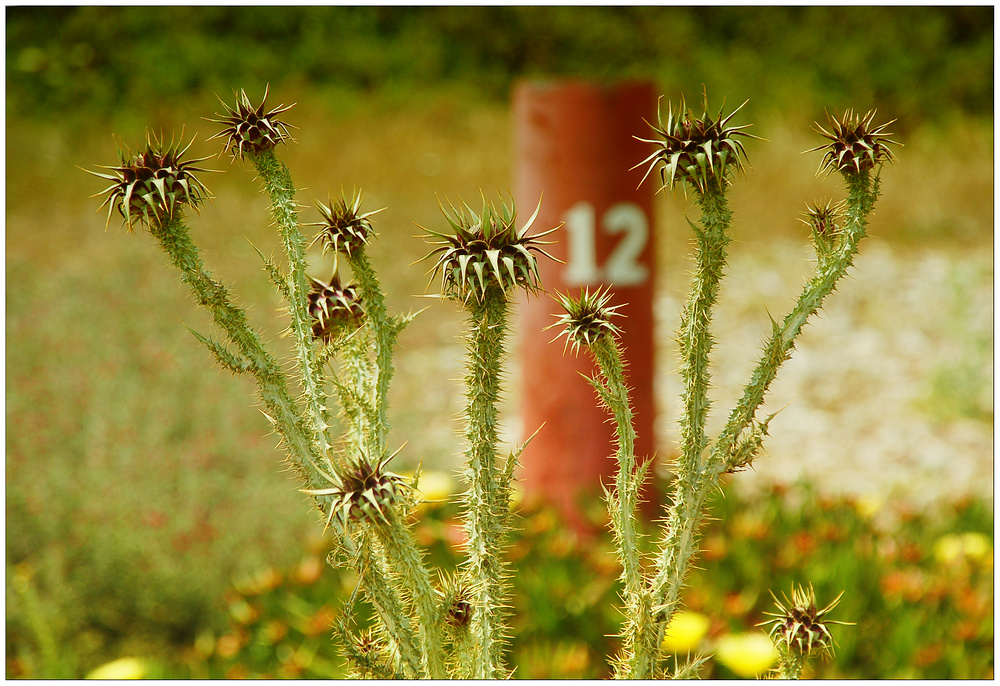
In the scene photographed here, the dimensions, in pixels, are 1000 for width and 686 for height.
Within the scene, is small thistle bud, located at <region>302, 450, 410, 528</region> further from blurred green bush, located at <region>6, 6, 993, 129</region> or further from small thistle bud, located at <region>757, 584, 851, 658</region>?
blurred green bush, located at <region>6, 6, 993, 129</region>

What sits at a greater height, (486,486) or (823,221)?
(823,221)

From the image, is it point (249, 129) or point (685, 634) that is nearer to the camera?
point (249, 129)

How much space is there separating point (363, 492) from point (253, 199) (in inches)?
260

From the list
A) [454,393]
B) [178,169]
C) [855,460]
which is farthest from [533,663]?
[454,393]

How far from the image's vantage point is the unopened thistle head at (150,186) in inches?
21.5

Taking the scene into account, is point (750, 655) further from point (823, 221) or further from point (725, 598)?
point (823, 221)

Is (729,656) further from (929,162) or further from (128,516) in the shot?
(929,162)

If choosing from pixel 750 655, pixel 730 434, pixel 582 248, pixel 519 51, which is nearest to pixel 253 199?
pixel 519 51

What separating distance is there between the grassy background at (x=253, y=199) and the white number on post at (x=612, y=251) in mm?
896

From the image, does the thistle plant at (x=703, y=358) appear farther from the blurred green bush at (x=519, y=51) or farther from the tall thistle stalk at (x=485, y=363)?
the blurred green bush at (x=519, y=51)

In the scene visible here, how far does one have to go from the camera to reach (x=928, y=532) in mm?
2377

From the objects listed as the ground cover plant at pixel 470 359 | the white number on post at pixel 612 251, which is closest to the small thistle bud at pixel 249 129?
the ground cover plant at pixel 470 359

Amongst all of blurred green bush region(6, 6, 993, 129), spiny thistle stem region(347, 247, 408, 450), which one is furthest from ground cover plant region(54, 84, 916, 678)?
blurred green bush region(6, 6, 993, 129)

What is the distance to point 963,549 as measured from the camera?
85.0 inches
